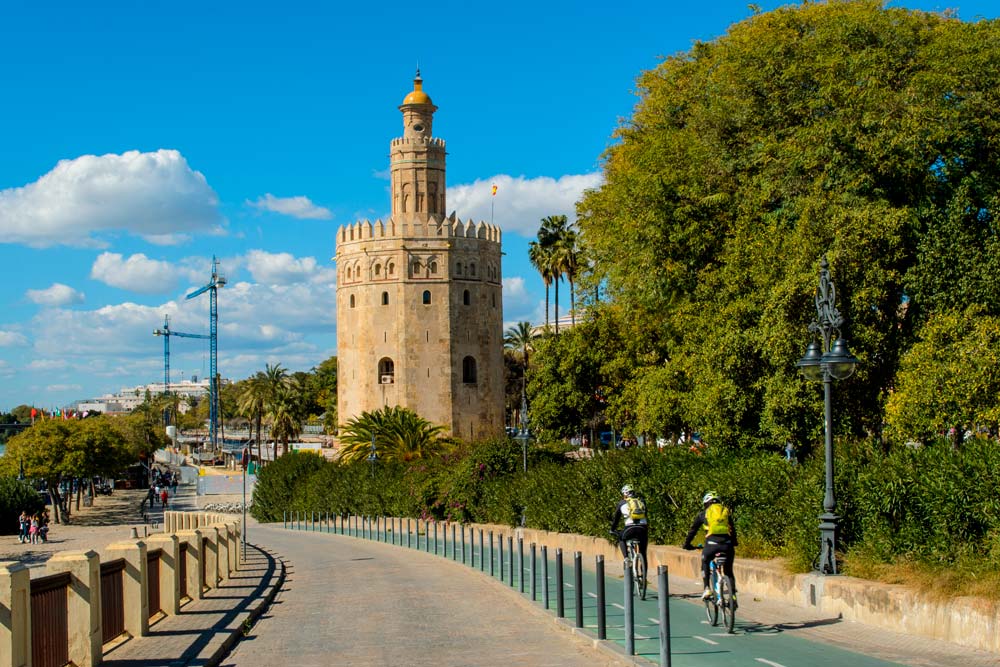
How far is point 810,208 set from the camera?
22.5m

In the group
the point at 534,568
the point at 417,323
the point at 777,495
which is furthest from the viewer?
the point at 417,323

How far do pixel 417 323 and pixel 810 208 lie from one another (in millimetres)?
51631

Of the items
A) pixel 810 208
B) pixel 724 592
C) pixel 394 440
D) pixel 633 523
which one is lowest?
pixel 724 592

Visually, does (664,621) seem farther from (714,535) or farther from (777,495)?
(777,495)

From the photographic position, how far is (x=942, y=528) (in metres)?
13.8

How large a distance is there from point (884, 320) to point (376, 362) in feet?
169

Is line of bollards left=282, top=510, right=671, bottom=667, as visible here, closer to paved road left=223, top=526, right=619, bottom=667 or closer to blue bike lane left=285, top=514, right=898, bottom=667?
blue bike lane left=285, top=514, right=898, bottom=667

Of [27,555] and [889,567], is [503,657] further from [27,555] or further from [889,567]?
[27,555]

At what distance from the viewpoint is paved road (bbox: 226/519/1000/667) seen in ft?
37.4

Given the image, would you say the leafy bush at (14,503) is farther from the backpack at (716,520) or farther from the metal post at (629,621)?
the metal post at (629,621)

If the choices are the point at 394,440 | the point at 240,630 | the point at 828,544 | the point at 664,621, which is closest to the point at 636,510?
the point at 828,544

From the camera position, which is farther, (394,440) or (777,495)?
(394,440)

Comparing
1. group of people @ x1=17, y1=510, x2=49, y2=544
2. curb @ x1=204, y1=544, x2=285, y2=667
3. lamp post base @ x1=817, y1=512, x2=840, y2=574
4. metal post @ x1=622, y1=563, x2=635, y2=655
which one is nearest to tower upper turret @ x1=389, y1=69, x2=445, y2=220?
group of people @ x1=17, y1=510, x2=49, y2=544

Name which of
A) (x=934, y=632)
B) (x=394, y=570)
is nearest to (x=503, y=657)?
(x=934, y=632)
